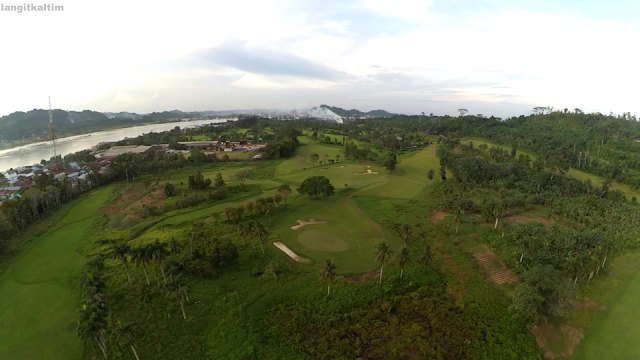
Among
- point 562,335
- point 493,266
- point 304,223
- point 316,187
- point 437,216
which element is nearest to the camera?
point 562,335

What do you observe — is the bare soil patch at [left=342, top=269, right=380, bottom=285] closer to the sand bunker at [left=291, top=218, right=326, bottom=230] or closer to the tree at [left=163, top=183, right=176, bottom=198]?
the sand bunker at [left=291, top=218, right=326, bottom=230]

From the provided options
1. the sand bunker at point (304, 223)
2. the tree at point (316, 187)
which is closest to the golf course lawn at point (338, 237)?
the sand bunker at point (304, 223)

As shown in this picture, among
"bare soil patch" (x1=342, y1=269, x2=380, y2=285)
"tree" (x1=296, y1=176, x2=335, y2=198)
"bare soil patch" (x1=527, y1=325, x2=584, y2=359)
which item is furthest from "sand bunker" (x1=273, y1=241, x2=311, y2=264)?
"bare soil patch" (x1=527, y1=325, x2=584, y2=359)

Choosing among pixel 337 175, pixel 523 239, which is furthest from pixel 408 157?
pixel 523 239

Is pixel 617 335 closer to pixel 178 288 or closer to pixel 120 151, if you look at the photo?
pixel 178 288

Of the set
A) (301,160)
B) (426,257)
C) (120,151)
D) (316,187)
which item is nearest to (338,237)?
(426,257)

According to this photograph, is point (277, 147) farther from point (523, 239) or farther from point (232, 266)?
point (523, 239)
